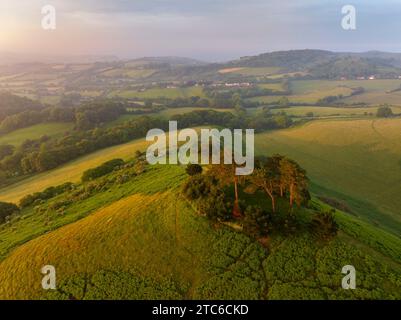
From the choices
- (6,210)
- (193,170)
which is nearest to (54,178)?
(6,210)

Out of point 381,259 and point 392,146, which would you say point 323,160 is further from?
point 381,259

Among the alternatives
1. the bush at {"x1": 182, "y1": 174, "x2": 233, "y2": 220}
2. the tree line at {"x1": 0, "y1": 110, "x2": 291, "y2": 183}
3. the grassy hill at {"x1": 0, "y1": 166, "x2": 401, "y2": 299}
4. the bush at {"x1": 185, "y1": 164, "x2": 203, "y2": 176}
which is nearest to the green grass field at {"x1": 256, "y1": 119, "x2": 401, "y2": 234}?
the tree line at {"x1": 0, "y1": 110, "x2": 291, "y2": 183}

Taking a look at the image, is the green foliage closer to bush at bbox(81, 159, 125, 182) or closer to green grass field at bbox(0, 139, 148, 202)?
green grass field at bbox(0, 139, 148, 202)

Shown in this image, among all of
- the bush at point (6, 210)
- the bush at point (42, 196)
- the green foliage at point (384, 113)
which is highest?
the green foliage at point (384, 113)

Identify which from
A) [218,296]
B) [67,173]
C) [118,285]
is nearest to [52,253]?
[118,285]

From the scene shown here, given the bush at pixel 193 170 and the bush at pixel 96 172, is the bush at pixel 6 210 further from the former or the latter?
the bush at pixel 193 170

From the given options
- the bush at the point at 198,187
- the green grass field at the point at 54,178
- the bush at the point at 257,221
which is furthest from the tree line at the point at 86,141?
the bush at the point at 257,221

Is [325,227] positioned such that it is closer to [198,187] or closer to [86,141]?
[198,187]
